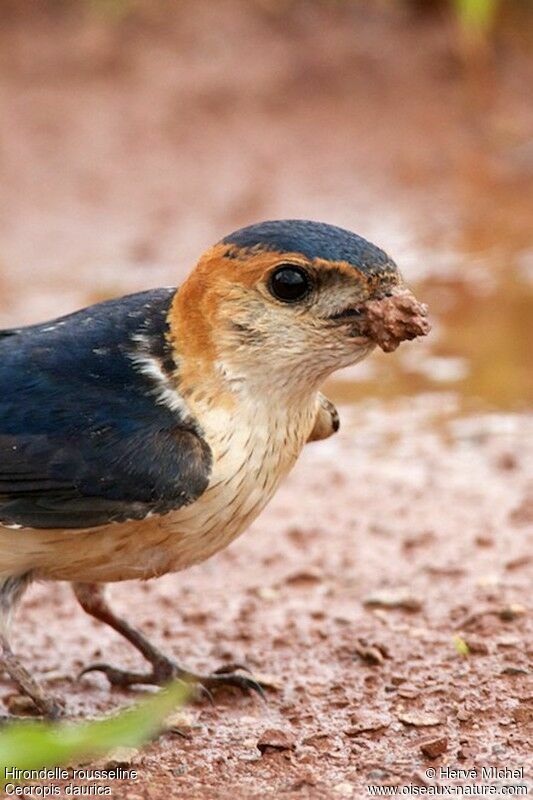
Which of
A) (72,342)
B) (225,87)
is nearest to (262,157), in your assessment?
(225,87)

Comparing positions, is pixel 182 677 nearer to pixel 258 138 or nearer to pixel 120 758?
pixel 120 758

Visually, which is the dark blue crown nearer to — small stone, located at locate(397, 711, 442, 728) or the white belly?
the white belly

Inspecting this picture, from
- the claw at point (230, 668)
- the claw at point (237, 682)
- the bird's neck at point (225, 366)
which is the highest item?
the bird's neck at point (225, 366)

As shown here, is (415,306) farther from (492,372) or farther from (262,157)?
(262,157)

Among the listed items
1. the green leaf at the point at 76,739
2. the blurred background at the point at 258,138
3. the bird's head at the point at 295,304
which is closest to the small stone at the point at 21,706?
the bird's head at the point at 295,304

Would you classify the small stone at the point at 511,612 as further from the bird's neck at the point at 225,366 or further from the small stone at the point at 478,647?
the bird's neck at the point at 225,366

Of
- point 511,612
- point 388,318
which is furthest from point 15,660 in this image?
point 511,612

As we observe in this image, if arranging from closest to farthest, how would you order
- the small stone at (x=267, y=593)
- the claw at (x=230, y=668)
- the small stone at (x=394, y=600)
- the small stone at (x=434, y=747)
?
the small stone at (x=434, y=747) < the claw at (x=230, y=668) < the small stone at (x=394, y=600) < the small stone at (x=267, y=593)
